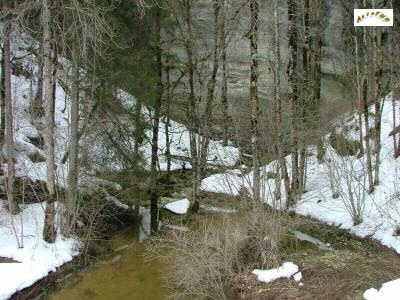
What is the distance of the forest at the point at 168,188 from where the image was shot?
1142 cm

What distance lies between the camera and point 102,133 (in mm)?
16016

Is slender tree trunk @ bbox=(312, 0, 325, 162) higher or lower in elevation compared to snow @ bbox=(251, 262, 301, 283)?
higher

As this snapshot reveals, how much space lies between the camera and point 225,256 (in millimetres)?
11016

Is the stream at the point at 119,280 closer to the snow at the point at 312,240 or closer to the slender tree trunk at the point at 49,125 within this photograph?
the slender tree trunk at the point at 49,125

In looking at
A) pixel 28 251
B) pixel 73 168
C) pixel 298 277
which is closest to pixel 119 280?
pixel 28 251

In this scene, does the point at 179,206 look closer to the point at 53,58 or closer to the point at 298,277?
the point at 53,58

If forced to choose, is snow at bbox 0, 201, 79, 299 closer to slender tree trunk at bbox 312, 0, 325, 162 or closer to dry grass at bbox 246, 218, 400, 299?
dry grass at bbox 246, 218, 400, 299

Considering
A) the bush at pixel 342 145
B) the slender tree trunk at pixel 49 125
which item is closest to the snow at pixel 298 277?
the bush at pixel 342 145

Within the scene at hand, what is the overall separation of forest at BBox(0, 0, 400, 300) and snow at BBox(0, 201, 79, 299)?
4 centimetres

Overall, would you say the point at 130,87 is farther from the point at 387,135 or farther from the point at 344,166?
the point at 387,135

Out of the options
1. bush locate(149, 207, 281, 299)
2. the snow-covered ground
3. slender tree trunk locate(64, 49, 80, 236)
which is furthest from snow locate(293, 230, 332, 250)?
slender tree trunk locate(64, 49, 80, 236)

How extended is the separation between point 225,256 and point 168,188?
30.5 ft

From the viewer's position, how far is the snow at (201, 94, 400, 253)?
13.6 m

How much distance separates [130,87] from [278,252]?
6.90 meters
